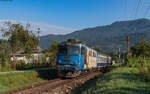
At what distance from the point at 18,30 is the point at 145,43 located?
38172mm

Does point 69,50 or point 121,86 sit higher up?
point 69,50

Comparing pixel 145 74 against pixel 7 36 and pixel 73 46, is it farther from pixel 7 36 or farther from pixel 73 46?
pixel 7 36

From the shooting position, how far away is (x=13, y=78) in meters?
18.8

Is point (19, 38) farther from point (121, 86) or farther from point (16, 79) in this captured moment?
point (121, 86)

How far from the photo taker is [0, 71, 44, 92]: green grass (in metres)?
17.2

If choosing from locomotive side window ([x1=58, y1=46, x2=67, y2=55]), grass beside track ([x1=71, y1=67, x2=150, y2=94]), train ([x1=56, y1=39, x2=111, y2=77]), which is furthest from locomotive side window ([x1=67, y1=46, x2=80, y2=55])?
grass beside track ([x1=71, y1=67, x2=150, y2=94])

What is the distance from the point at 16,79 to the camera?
19016 millimetres

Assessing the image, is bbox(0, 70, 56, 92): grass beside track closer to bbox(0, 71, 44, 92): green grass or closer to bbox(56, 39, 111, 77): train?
bbox(0, 71, 44, 92): green grass

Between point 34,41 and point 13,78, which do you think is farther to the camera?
point 34,41

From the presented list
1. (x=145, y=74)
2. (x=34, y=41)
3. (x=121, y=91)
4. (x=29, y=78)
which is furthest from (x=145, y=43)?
(x=121, y=91)

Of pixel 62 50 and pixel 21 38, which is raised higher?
pixel 21 38

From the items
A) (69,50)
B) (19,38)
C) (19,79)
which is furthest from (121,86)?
(19,38)

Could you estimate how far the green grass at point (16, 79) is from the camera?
17.2 meters

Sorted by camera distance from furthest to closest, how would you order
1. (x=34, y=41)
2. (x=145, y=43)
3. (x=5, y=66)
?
(x=145, y=43) → (x=34, y=41) → (x=5, y=66)
